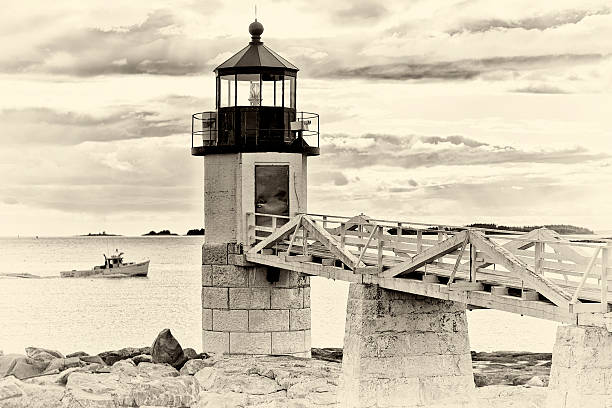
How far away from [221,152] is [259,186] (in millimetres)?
1106

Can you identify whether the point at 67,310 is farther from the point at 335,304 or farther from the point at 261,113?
the point at 261,113

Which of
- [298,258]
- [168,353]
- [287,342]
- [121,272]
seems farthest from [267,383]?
[121,272]

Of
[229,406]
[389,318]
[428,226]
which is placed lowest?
[229,406]

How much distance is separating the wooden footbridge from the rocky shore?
2235 millimetres

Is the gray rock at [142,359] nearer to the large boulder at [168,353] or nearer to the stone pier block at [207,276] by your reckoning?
the large boulder at [168,353]

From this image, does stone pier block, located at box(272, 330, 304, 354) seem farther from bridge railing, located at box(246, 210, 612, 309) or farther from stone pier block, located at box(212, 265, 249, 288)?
bridge railing, located at box(246, 210, 612, 309)

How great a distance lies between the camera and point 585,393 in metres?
15.3

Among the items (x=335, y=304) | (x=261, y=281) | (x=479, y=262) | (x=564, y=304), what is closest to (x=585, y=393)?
(x=564, y=304)

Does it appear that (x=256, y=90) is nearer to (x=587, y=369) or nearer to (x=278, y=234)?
(x=278, y=234)

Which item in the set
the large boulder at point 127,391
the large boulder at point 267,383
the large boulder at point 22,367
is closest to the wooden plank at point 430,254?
the large boulder at point 267,383

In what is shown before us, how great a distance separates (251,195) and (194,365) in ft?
12.9

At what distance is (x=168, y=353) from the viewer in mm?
27031

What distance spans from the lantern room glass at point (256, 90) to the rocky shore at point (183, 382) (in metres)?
5.33

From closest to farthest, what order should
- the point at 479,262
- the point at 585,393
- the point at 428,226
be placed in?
the point at 585,393, the point at 479,262, the point at 428,226
